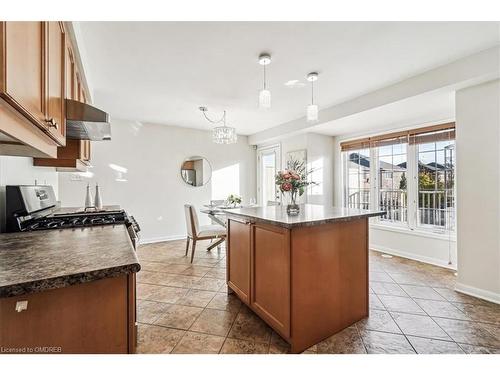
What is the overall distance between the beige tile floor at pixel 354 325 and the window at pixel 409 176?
3.24ft

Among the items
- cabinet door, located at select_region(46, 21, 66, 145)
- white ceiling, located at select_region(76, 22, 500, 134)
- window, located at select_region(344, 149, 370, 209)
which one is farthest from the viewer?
window, located at select_region(344, 149, 370, 209)

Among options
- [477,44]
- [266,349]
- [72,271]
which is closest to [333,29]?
[477,44]

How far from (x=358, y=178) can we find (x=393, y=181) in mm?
669

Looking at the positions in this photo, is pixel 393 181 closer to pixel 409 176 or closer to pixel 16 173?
pixel 409 176

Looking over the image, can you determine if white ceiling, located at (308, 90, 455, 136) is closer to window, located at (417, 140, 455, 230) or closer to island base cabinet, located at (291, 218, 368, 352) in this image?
window, located at (417, 140, 455, 230)

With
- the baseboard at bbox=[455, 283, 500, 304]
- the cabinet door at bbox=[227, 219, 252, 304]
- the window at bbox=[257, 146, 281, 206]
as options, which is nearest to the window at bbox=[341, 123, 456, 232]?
the baseboard at bbox=[455, 283, 500, 304]

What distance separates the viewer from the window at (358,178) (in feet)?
15.1

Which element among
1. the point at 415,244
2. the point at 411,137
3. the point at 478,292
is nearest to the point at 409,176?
the point at 411,137

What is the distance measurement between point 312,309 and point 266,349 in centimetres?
44

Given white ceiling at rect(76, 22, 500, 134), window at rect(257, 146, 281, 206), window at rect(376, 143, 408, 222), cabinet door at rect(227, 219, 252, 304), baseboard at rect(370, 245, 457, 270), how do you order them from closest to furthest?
white ceiling at rect(76, 22, 500, 134)
cabinet door at rect(227, 219, 252, 304)
baseboard at rect(370, 245, 457, 270)
window at rect(376, 143, 408, 222)
window at rect(257, 146, 281, 206)

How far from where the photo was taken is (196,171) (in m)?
5.43

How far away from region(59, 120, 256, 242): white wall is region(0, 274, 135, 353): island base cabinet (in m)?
4.19

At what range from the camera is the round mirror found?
5.30 meters

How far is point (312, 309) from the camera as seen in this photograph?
1.75 meters
